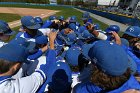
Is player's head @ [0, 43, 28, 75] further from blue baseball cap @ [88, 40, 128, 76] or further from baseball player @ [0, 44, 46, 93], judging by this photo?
blue baseball cap @ [88, 40, 128, 76]

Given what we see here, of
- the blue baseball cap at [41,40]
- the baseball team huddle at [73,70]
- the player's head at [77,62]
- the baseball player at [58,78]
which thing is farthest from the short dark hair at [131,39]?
the baseball player at [58,78]

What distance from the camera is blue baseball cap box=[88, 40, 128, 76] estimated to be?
2.63 meters

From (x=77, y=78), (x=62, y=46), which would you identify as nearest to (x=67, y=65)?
(x=77, y=78)

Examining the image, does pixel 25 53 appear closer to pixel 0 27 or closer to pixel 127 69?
pixel 127 69

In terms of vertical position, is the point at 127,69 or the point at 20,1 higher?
the point at 127,69

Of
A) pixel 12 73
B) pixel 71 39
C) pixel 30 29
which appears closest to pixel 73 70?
pixel 12 73

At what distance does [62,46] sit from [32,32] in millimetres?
1582

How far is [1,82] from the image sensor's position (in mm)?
3133

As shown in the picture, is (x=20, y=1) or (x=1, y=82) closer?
(x=1, y=82)

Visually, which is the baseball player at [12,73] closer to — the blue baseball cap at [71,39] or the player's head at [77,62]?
the player's head at [77,62]

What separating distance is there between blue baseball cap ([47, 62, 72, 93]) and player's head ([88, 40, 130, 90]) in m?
1.57

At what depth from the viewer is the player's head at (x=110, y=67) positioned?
2.64 m

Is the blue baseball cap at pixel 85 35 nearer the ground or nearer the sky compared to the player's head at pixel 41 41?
nearer the ground

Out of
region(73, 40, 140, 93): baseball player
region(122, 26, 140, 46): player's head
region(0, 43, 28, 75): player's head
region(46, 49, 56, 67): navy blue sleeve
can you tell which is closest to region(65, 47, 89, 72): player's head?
region(46, 49, 56, 67): navy blue sleeve
